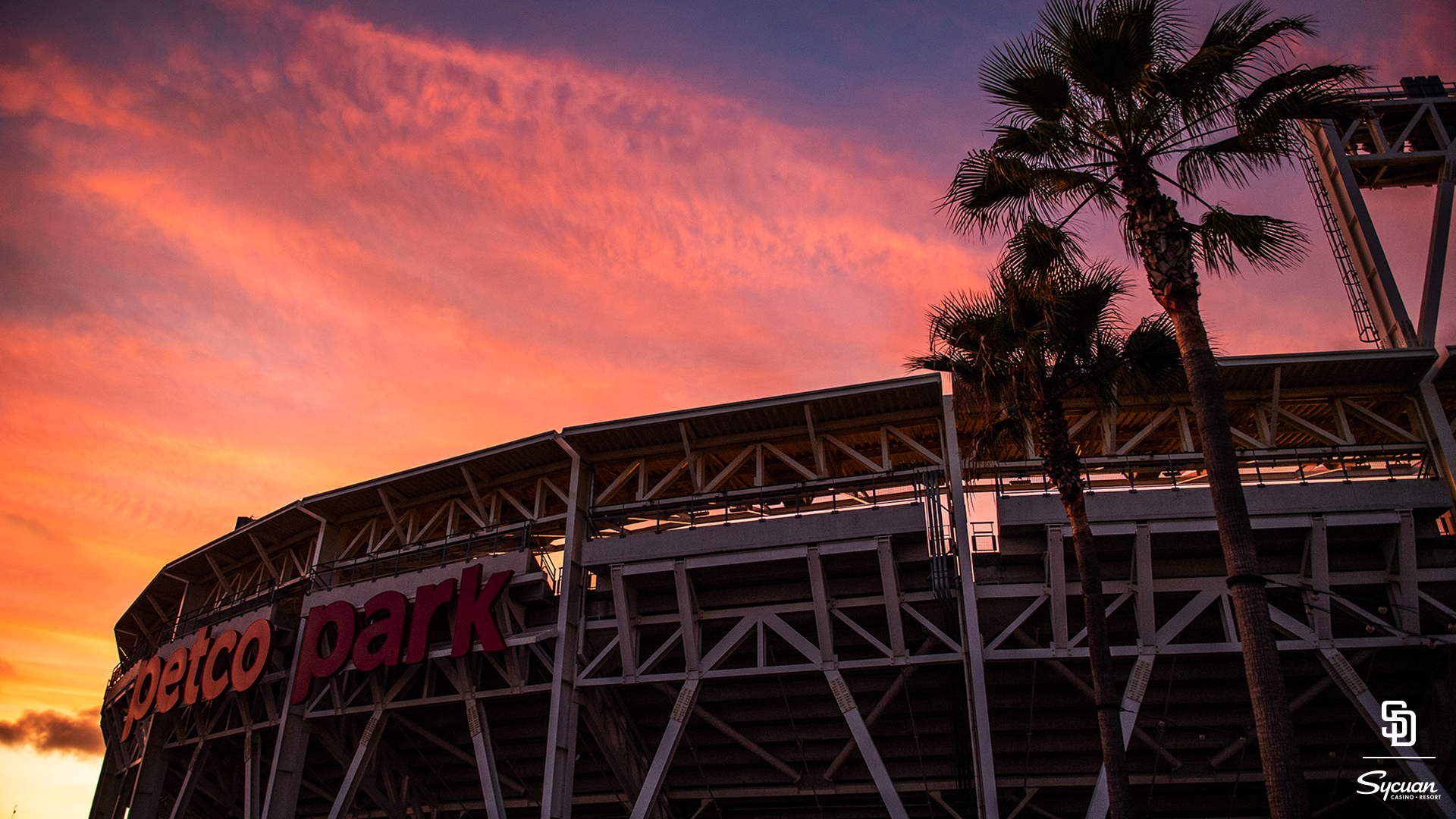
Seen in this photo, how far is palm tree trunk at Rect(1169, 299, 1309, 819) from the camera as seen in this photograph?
1020 cm

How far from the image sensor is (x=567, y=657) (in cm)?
2225

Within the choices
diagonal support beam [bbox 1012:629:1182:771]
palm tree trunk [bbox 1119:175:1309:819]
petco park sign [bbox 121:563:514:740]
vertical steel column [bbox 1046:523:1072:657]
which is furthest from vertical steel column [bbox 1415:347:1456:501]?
petco park sign [bbox 121:563:514:740]

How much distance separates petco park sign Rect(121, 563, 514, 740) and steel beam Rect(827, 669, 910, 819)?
634 centimetres

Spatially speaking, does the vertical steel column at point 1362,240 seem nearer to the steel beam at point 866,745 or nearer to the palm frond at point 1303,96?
the palm frond at point 1303,96

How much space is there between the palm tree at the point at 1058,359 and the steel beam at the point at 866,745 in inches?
202

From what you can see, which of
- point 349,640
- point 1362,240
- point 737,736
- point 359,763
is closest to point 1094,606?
point 737,736

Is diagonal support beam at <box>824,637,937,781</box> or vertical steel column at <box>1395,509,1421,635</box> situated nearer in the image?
vertical steel column at <box>1395,509,1421,635</box>

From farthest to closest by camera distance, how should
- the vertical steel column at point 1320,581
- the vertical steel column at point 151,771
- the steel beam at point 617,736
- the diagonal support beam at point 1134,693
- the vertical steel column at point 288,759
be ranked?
the vertical steel column at point 151,771, the vertical steel column at point 288,759, the steel beam at point 617,736, the vertical steel column at point 1320,581, the diagonal support beam at point 1134,693

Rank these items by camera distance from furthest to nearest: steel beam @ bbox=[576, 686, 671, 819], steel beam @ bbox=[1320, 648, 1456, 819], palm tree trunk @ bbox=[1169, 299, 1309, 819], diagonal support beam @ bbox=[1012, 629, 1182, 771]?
steel beam @ bbox=[576, 686, 671, 819] < diagonal support beam @ bbox=[1012, 629, 1182, 771] < steel beam @ bbox=[1320, 648, 1456, 819] < palm tree trunk @ bbox=[1169, 299, 1309, 819]

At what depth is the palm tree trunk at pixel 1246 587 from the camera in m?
10.2

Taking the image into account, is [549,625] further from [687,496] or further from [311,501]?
[311,501]

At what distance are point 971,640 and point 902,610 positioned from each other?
2.16 meters

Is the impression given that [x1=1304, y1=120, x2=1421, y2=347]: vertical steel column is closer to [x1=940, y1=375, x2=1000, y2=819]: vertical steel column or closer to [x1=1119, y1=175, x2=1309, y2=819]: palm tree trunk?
[x1=940, y1=375, x2=1000, y2=819]: vertical steel column

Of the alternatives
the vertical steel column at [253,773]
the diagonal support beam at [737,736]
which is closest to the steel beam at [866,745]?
the diagonal support beam at [737,736]
